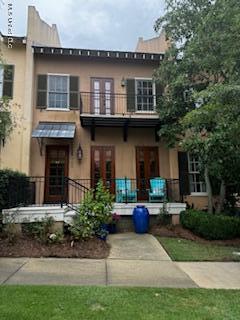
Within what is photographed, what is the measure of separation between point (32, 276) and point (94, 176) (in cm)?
766

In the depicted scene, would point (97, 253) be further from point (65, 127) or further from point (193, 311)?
point (65, 127)

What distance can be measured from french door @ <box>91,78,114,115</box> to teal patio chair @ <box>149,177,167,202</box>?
12.2ft

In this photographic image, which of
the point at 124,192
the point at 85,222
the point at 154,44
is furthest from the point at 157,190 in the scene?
the point at 154,44

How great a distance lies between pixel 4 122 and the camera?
7277 mm

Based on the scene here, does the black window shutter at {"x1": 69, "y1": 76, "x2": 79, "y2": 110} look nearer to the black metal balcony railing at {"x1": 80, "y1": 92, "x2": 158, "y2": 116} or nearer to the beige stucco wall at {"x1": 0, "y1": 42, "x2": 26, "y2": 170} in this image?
the black metal balcony railing at {"x1": 80, "y1": 92, "x2": 158, "y2": 116}

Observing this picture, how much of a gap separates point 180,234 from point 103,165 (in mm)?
4743

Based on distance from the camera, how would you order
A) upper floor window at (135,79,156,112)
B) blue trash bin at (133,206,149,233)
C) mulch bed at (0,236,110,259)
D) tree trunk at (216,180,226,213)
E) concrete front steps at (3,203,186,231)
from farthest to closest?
1. upper floor window at (135,79,156,112)
2. tree trunk at (216,180,226,213)
3. blue trash bin at (133,206,149,233)
4. concrete front steps at (3,203,186,231)
5. mulch bed at (0,236,110,259)

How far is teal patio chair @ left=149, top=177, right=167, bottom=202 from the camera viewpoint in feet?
40.9

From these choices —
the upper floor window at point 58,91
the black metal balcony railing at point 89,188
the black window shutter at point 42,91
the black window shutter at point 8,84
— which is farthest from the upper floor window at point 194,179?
the black window shutter at point 8,84

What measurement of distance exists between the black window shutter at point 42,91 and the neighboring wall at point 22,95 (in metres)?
0.37

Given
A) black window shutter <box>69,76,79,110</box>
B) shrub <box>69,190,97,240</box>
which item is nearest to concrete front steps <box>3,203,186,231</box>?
shrub <box>69,190,97,240</box>

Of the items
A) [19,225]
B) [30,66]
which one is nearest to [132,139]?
[30,66]

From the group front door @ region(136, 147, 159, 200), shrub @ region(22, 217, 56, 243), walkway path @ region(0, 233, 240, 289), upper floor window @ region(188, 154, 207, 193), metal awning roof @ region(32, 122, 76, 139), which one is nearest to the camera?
walkway path @ region(0, 233, 240, 289)

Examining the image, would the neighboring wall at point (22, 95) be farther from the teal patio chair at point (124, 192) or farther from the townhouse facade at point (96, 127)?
the teal patio chair at point (124, 192)
